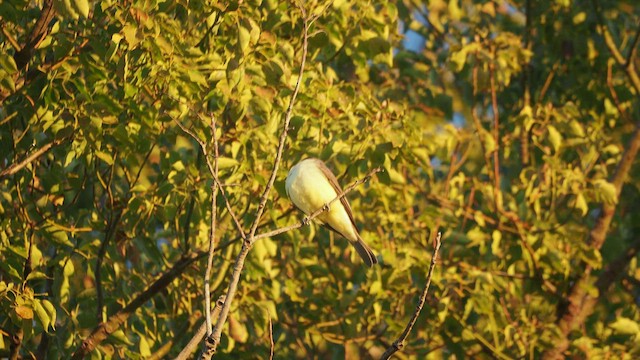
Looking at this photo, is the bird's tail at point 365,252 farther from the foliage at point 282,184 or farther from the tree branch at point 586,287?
the tree branch at point 586,287

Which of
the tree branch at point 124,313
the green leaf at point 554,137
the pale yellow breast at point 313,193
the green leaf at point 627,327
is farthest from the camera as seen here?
the green leaf at point 554,137

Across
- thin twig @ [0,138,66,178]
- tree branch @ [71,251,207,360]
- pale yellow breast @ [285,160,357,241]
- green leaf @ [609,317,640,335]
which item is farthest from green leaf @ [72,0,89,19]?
green leaf @ [609,317,640,335]

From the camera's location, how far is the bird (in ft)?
19.4

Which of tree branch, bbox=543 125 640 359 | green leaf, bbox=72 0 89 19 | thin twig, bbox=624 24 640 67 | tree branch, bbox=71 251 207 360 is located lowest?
tree branch, bbox=543 125 640 359

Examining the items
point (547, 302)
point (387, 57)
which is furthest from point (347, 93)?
point (547, 302)

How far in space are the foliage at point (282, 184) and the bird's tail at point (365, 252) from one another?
21 cm

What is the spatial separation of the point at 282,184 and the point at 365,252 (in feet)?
3.58

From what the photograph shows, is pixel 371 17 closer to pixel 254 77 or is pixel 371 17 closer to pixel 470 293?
pixel 254 77

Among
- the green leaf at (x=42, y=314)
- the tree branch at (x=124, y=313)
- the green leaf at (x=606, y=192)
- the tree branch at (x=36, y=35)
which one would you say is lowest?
the tree branch at (x=124, y=313)

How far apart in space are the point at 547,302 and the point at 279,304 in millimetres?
2266

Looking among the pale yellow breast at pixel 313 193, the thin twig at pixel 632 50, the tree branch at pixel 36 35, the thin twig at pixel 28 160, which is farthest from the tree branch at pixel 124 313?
the thin twig at pixel 632 50

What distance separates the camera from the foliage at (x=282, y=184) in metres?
5.44

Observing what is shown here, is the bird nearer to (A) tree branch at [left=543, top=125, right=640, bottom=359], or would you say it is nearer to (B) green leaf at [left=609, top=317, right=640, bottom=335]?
(B) green leaf at [left=609, top=317, right=640, bottom=335]

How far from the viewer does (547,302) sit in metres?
8.28
